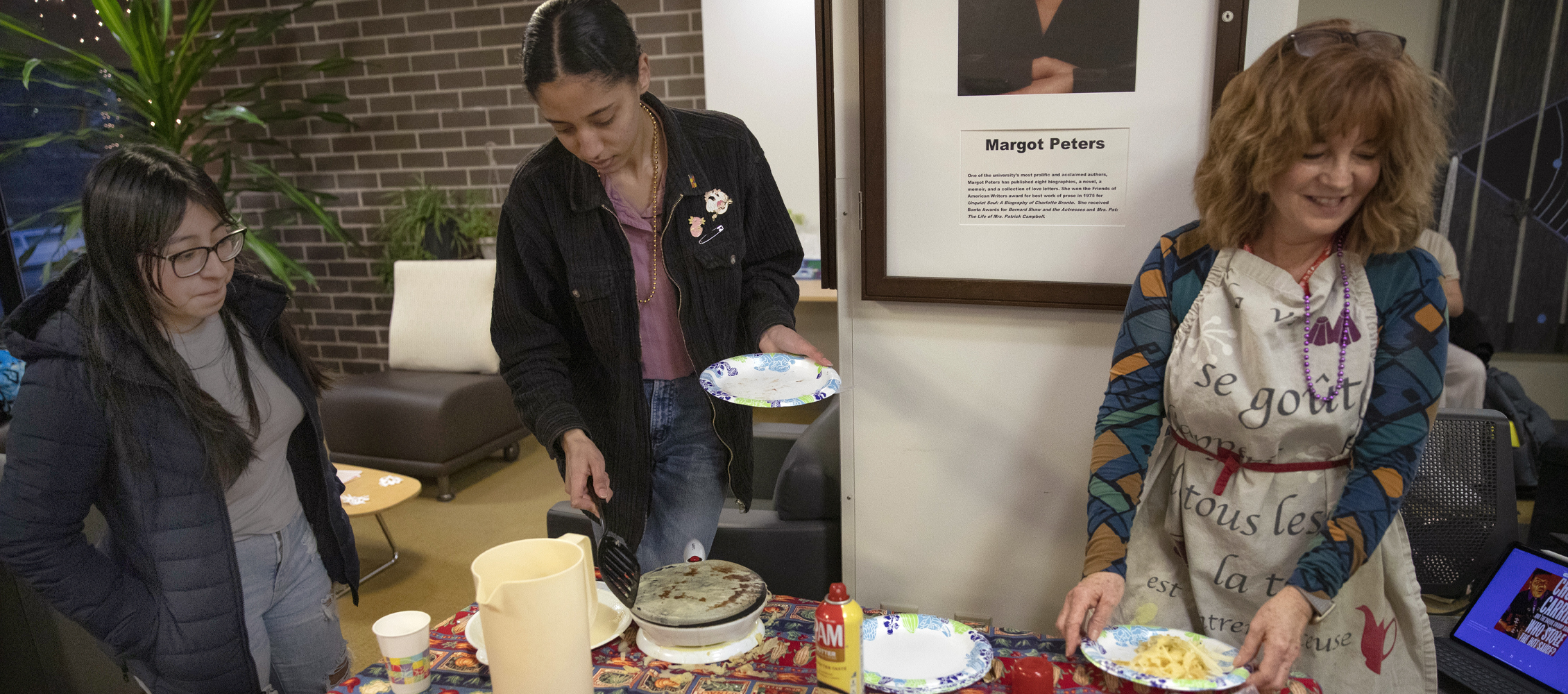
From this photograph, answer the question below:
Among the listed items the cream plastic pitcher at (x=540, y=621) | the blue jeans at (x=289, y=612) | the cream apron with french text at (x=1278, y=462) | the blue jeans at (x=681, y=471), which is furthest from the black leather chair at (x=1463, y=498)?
the blue jeans at (x=289, y=612)

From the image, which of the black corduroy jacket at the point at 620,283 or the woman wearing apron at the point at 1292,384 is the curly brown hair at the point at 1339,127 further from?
the black corduroy jacket at the point at 620,283

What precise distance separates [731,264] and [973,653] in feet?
2.51

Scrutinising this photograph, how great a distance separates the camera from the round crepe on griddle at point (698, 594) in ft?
3.74

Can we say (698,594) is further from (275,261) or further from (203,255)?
(275,261)

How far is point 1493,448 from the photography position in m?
2.12

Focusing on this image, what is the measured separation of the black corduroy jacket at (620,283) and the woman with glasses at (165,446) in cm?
43

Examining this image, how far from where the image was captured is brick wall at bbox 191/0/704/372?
429 centimetres

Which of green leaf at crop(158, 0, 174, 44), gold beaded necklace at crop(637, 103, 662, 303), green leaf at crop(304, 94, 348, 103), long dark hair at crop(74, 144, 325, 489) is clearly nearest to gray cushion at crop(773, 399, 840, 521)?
gold beaded necklace at crop(637, 103, 662, 303)

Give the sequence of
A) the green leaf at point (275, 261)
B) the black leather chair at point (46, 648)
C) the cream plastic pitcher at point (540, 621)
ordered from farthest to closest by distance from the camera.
A: the green leaf at point (275, 261)
the black leather chair at point (46, 648)
the cream plastic pitcher at point (540, 621)

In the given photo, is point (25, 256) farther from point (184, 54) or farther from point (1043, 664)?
point (1043, 664)

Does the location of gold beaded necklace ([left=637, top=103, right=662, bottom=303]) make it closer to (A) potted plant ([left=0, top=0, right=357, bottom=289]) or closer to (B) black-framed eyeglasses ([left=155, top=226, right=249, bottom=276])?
(B) black-framed eyeglasses ([left=155, top=226, right=249, bottom=276])

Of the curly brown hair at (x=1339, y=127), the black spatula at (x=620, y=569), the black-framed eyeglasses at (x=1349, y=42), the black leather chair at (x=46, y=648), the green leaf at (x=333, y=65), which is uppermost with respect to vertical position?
the green leaf at (x=333, y=65)

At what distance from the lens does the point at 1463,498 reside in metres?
2.14

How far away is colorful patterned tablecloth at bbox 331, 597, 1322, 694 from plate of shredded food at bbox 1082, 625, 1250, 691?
0.03 m
